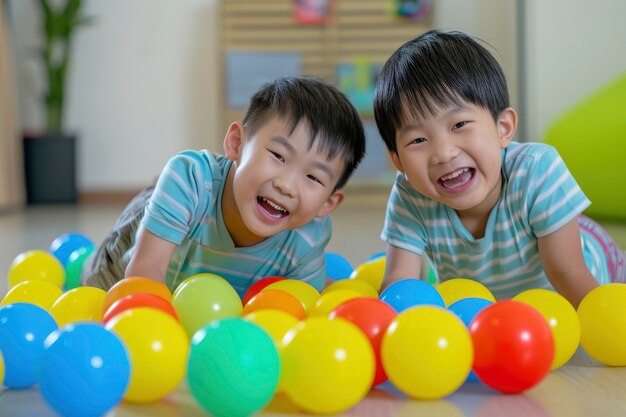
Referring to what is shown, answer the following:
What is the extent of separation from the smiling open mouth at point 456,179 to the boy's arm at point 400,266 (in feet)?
0.58

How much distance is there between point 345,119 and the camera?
131cm

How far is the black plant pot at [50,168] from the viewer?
14.9 feet

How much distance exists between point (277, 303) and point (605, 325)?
412mm

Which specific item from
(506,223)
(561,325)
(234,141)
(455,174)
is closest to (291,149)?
(234,141)

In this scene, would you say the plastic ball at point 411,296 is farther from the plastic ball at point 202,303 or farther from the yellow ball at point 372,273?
the yellow ball at point 372,273

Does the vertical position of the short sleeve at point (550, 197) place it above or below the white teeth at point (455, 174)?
below

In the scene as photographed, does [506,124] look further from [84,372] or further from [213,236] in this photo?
[84,372]

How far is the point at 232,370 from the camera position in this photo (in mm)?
740

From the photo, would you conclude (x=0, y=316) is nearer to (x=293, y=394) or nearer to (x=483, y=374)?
(x=293, y=394)

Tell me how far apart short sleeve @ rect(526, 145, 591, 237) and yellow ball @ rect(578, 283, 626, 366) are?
0.71 ft

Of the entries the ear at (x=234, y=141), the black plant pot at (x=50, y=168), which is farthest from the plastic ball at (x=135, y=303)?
the black plant pot at (x=50, y=168)

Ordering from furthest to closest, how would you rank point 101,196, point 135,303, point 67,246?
point 101,196, point 67,246, point 135,303

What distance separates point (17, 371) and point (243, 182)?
0.48 m

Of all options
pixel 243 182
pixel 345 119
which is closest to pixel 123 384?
pixel 243 182
